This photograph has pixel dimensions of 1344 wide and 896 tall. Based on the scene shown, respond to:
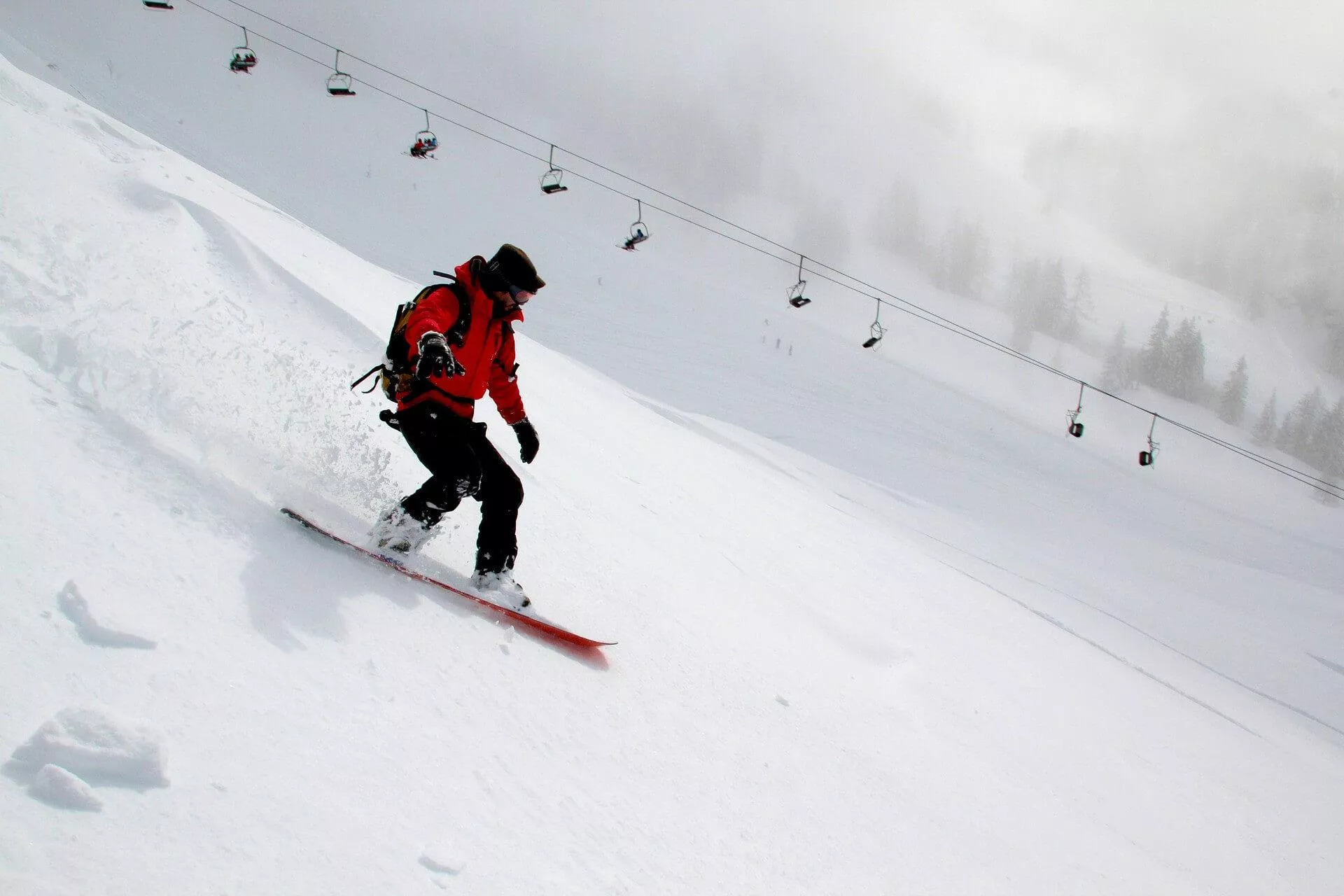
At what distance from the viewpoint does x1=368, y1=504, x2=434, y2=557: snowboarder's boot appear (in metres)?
3.68

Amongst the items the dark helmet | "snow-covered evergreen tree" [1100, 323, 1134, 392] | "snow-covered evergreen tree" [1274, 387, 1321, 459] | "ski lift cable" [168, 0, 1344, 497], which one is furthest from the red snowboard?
"snow-covered evergreen tree" [1274, 387, 1321, 459]

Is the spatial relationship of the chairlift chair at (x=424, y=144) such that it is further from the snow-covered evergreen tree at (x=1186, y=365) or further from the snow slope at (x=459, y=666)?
the snow-covered evergreen tree at (x=1186, y=365)

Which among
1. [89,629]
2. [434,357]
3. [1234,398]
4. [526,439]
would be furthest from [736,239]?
[89,629]

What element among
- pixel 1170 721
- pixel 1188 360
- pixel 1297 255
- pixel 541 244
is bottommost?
pixel 1170 721

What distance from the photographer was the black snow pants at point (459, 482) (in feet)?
12.2

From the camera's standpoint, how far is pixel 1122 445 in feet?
143

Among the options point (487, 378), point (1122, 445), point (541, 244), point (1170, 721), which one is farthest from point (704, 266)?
point (487, 378)

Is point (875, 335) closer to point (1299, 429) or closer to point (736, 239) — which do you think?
point (736, 239)

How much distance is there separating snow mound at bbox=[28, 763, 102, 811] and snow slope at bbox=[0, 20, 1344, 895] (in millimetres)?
18

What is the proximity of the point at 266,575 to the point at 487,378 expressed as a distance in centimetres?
140

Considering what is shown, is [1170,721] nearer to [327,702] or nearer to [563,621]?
[563,621]

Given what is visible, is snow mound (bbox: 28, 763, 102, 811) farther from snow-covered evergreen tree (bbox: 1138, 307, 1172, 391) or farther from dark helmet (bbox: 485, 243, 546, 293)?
snow-covered evergreen tree (bbox: 1138, 307, 1172, 391)

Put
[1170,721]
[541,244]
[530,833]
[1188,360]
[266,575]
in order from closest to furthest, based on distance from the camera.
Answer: [530,833], [266,575], [1170,721], [541,244], [1188,360]

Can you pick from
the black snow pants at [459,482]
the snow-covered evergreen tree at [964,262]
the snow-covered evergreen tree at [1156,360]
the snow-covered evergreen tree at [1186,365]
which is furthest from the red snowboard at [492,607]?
the snow-covered evergreen tree at [964,262]
